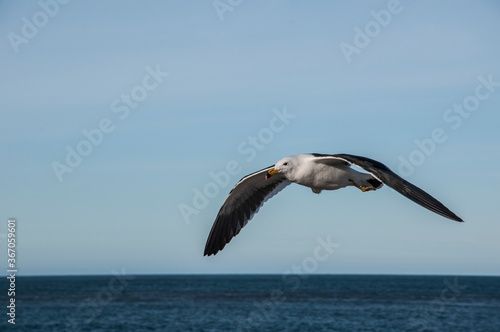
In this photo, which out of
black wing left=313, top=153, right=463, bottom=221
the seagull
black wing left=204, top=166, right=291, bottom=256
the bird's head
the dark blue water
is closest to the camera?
black wing left=313, top=153, right=463, bottom=221

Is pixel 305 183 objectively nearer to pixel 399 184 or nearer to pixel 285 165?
pixel 285 165

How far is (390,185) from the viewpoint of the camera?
29.3 ft

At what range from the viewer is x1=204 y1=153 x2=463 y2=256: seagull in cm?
889

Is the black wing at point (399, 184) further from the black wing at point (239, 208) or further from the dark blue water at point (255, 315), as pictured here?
the dark blue water at point (255, 315)

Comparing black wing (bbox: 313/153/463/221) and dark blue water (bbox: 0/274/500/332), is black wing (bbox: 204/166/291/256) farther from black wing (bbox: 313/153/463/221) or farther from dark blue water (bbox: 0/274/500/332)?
dark blue water (bbox: 0/274/500/332)

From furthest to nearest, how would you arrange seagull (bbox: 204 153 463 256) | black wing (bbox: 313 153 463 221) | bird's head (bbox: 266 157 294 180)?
bird's head (bbox: 266 157 294 180)
seagull (bbox: 204 153 463 256)
black wing (bbox: 313 153 463 221)

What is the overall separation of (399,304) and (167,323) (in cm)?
2963

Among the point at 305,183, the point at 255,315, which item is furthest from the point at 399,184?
the point at 255,315

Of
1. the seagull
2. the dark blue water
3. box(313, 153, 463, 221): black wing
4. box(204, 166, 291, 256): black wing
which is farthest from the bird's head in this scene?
the dark blue water

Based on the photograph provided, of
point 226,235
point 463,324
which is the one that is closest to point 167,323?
point 463,324

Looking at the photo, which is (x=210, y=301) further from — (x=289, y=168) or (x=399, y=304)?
(x=289, y=168)

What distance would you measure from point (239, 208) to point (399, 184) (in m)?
5.36

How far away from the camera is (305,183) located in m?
11.3

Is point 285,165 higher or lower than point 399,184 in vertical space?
higher
